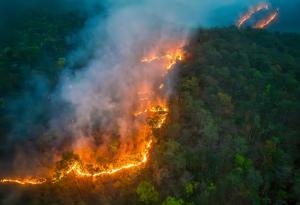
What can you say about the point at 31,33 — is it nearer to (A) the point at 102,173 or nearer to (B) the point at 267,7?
(A) the point at 102,173

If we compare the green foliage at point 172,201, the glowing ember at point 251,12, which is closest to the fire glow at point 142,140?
the green foliage at point 172,201

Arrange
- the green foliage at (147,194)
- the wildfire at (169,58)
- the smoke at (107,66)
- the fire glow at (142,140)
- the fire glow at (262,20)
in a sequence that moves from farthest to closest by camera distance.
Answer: the fire glow at (262,20)
the wildfire at (169,58)
the smoke at (107,66)
the fire glow at (142,140)
the green foliage at (147,194)

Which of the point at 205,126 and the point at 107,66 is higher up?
the point at 107,66

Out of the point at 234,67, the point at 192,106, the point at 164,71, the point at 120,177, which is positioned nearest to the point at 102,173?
the point at 120,177

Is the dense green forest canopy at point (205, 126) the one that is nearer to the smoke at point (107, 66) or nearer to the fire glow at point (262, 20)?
the smoke at point (107, 66)

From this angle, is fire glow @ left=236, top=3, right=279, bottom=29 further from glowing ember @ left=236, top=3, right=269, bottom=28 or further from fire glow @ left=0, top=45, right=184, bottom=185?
fire glow @ left=0, top=45, right=184, bottom=185

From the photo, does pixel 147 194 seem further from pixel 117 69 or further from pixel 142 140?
pixel 117 69

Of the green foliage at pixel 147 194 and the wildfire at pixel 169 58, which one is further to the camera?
the wildfire at pixel 169 58

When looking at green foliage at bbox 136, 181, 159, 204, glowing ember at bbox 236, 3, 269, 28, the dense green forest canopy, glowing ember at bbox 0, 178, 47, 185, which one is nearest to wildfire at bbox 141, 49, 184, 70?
the dense green forest canopy

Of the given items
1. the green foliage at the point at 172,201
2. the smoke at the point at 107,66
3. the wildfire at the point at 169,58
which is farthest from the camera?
the wildfire at the point at 169,58

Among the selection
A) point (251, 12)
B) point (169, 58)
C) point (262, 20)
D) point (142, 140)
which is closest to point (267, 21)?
point (262, 20)
